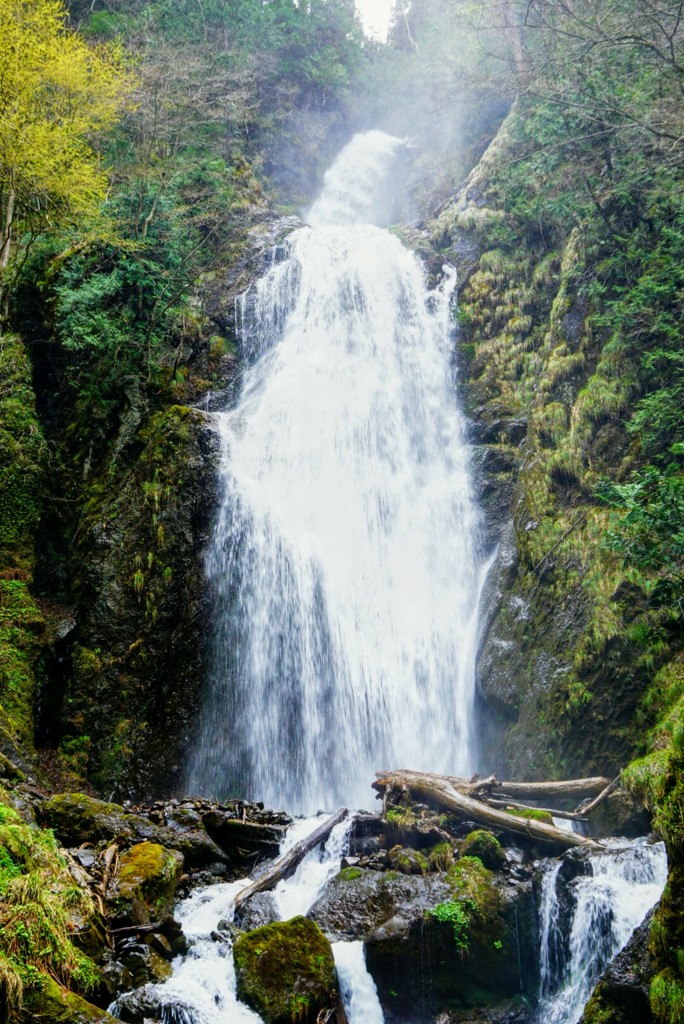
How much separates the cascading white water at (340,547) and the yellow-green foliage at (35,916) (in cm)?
582

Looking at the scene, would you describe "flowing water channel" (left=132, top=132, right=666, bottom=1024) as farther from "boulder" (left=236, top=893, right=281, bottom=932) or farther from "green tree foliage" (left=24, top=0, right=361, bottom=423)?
"green tree foliage" (left=24, top=0, right=361, bottom=423)

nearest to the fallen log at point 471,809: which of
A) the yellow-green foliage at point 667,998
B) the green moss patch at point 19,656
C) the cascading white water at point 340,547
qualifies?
the cascading white water at point 340,547

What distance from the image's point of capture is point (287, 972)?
4.96m

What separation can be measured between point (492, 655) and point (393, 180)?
22914mm

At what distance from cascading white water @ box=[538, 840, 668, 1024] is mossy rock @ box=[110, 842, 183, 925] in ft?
11.4

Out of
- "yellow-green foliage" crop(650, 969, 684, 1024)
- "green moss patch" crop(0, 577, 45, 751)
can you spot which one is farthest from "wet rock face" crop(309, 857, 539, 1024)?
"green moss patch" crop(0, 577, 45, 751)

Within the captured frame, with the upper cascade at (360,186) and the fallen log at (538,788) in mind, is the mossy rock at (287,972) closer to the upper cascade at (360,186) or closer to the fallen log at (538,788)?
the fallen log at (538,788)

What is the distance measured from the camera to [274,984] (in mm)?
4902

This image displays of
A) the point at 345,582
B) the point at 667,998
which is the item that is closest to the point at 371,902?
the point at 667,998

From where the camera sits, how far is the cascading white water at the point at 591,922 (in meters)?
5.56

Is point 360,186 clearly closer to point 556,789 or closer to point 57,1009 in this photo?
point 556,789

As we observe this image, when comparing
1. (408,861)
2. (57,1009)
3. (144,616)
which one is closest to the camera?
(57,1009)

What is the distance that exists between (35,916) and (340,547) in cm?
906

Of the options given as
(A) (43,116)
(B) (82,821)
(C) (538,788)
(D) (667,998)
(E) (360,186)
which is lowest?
(D) (667,998)
